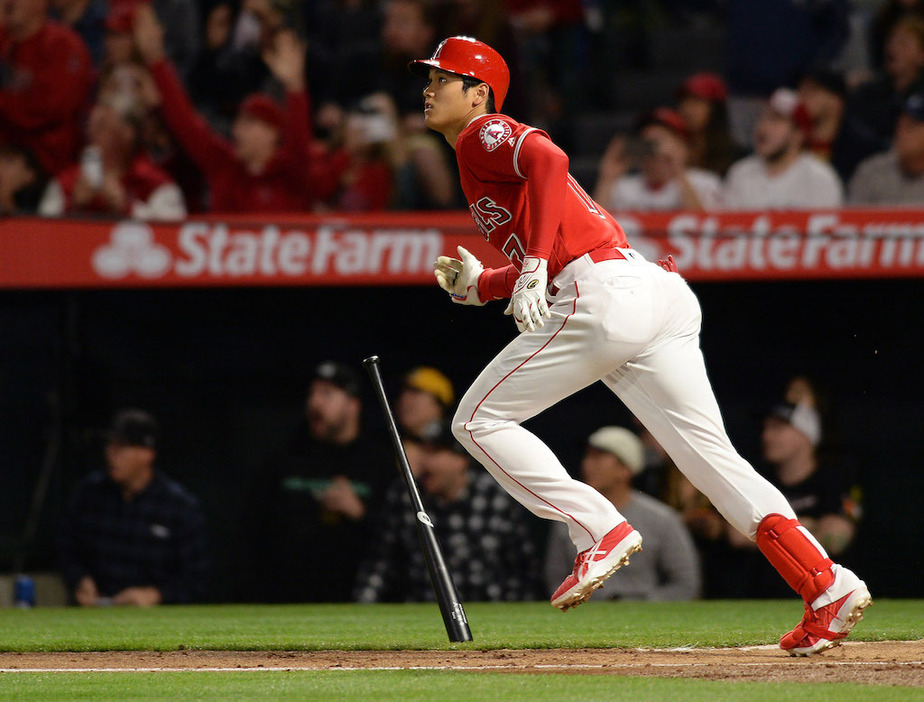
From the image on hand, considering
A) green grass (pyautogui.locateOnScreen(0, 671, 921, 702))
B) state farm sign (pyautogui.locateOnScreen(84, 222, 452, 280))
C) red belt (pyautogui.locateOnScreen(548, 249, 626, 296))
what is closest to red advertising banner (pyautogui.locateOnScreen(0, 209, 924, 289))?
state farm sign (pyautogui.locateOnScreen(84, 222, 452, 280))

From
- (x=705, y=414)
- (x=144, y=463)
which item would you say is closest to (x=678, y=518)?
(x=144, y=463)

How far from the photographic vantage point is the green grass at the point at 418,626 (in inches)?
165

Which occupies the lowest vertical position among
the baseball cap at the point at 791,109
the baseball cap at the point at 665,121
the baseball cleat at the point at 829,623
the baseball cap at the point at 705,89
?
the baseball cleat at the point at 829,623

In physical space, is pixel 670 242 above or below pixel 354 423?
above

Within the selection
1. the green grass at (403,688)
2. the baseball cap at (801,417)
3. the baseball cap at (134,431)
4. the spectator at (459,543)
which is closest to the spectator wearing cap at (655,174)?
the baseball cap at (801,417)

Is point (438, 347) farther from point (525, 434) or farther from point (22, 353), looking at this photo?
point (525, 434)

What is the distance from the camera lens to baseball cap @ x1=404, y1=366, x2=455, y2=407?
274 inches

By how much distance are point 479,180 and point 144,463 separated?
3494mm

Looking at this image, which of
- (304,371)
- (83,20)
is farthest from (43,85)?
(304,371)

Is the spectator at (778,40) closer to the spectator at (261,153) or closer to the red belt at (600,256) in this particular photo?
the spectator at (261,153)

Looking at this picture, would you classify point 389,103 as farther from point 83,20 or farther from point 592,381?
point 592,381

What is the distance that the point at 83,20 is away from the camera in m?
9.02

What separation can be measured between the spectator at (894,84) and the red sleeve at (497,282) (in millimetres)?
4140

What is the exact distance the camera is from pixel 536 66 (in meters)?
8.73
